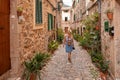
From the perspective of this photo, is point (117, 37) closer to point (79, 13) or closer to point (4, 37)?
point (4, 37)

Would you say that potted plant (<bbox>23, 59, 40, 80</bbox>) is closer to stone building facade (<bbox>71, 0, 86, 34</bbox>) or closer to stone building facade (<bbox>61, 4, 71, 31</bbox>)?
stone building facade (<bbox>71, 0, 86, 34</bbox>)

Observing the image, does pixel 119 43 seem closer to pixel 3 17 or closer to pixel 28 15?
pixel 28 15

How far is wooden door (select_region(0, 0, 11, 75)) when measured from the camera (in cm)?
514

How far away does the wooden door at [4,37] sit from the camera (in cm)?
514

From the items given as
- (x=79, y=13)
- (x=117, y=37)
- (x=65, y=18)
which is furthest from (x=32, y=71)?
(x=65, y=18)

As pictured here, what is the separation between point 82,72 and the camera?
781cm

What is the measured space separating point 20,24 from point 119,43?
3009 mm

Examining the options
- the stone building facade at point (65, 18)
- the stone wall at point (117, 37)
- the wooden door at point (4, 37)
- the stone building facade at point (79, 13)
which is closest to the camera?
the wooden door at point (4, 37)

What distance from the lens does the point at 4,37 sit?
532 centimetres

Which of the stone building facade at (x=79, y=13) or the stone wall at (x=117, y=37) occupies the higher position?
the stone building facade at (x=79, y=13)

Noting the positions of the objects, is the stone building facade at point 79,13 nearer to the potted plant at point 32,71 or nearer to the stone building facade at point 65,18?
the potted plant at point 32,71

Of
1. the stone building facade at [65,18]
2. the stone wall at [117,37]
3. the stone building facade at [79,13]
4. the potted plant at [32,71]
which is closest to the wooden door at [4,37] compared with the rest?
the potted plant at [32,71]

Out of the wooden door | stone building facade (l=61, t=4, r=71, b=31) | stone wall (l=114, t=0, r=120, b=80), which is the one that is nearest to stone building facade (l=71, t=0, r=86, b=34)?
stone wall (l=114, t=0, r=120, b=80)

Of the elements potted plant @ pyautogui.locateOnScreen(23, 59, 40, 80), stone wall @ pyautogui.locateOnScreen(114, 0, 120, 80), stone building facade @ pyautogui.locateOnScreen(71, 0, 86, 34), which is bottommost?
potted plant @ pyautogui.locateOnScreen(23, 59, 40, 80)
